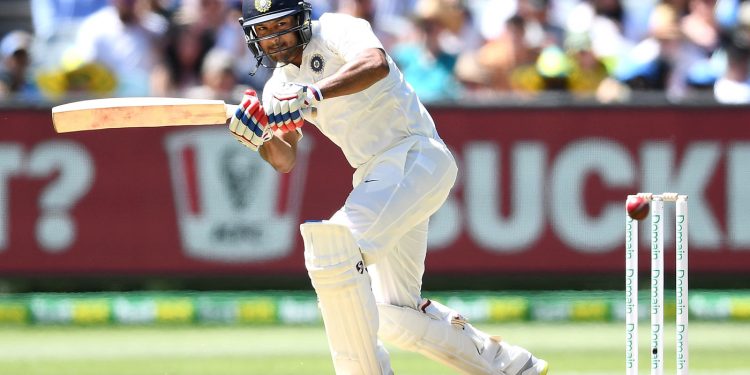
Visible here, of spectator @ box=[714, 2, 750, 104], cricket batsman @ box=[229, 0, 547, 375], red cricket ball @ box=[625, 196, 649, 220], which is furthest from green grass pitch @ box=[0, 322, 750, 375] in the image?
red cricket ball @ box=[625, 196, 649, 220]

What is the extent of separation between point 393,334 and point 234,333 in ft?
8.94

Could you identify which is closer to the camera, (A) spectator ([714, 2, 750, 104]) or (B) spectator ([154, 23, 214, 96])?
(A) spectator ([714, 2, 750, 104])

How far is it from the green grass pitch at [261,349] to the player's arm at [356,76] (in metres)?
1.77

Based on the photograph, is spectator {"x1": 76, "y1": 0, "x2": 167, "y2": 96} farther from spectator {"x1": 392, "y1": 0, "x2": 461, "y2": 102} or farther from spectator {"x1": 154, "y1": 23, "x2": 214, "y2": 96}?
spectator {"x1": 392, "y1": 0, "x2": 461, "y2": 102}

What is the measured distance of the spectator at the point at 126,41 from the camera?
8.46 m

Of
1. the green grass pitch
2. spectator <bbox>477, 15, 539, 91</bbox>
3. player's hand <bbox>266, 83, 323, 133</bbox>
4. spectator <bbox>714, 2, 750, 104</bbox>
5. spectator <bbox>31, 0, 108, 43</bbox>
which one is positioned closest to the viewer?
player's hand <bbox>266, 83, 323, 133</bbox>

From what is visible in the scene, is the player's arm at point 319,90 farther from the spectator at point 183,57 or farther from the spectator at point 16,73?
the spectator at point 16,73

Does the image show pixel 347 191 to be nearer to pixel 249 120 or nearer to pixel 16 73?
pixel 16 73

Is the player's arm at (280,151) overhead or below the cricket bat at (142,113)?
below

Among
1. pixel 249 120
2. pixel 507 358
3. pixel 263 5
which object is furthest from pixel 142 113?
pixel 507 358

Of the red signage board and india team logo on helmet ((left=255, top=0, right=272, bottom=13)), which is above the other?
india team logo on helmet ((left=255, top=0, right=272, bottom=13))

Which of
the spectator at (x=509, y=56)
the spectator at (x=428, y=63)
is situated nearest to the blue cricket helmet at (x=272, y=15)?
the spectator at (x=428, y=63)

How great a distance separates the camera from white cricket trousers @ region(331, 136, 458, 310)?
4121mm

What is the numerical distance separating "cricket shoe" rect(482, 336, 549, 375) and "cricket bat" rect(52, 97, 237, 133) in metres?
1.15
